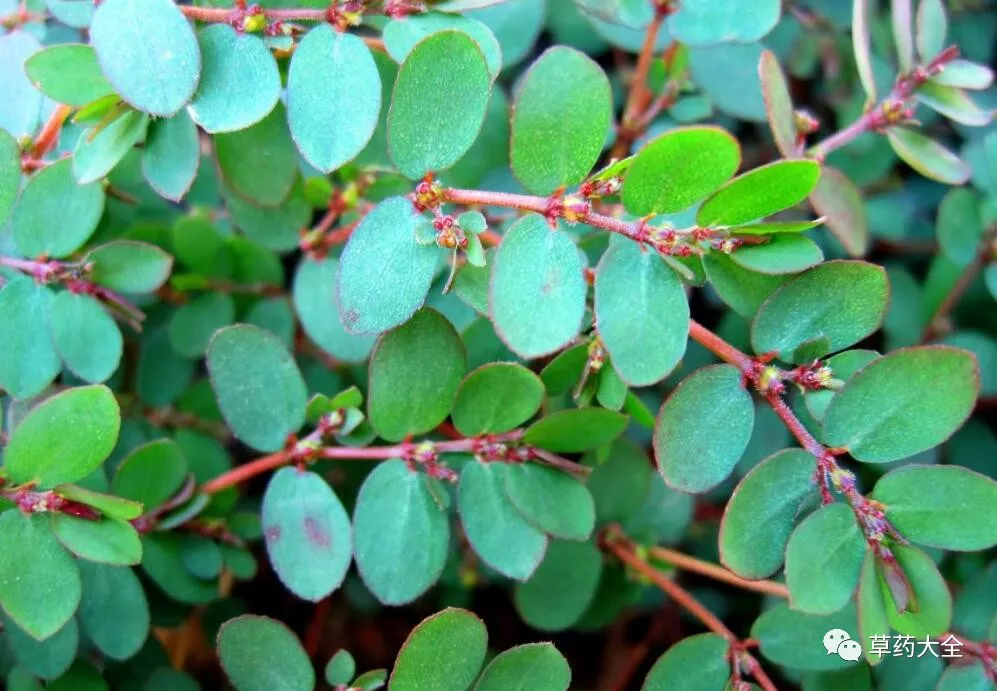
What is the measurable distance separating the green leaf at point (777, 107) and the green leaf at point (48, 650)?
1.12 meters

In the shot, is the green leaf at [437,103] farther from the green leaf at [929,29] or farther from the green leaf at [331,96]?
the green leaf at [929,29]

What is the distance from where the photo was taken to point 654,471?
1573 millimetres

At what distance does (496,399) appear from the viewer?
112 cm

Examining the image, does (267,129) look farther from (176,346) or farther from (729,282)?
(729,282)

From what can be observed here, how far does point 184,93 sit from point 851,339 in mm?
810

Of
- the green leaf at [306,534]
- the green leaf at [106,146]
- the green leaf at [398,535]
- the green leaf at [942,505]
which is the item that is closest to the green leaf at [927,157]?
the green leaf at [942,505]

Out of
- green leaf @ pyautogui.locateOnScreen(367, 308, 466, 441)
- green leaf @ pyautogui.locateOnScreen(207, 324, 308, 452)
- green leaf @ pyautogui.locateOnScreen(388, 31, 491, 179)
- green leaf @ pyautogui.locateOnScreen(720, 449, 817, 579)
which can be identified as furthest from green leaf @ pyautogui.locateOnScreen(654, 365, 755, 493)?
green leaf @ pyautogui.locateOnScreen(207, 324, 308, 452)

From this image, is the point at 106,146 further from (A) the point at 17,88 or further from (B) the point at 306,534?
(B) the point at 306,534

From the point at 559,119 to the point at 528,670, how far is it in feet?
2.03

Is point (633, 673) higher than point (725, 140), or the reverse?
point (725, 140)

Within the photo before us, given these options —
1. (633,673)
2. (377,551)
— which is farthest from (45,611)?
(633,673)

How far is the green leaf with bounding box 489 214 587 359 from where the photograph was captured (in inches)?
37.1

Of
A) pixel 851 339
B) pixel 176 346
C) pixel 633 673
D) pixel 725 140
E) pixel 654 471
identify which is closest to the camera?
pixel 725 140

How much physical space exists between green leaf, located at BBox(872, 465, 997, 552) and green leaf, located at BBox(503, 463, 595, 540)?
35 cm
